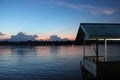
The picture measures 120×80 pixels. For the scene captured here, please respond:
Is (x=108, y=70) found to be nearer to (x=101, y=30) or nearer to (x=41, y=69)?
(x=101, y=30)

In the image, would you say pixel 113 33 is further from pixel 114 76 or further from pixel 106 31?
pixel 114 76

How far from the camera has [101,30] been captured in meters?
20.6

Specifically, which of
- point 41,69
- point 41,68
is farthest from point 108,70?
point 41,68

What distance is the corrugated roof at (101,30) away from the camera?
64.3 ft

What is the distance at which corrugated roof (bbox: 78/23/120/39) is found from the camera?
19.6 metres

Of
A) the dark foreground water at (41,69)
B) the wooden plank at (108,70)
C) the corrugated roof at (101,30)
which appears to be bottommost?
the dark foreground water at (41,69)

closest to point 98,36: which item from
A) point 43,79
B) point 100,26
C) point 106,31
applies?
point 106,31

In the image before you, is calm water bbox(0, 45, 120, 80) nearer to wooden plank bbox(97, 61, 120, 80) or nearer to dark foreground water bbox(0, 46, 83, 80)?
dark foreground water bbox(0, 46, 83, 80)

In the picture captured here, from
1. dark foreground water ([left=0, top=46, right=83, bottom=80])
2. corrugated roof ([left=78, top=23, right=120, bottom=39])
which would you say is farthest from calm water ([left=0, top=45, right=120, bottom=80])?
corrugated roof ([left=78, top=23, right=120, bottom=39])

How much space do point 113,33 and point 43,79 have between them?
50.2 ft

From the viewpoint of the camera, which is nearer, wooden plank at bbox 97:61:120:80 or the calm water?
wooden plank at bbox 97:61:120:80

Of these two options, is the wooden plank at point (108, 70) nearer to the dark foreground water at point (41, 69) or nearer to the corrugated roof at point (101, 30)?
the corrugated roof at point (101, 30)

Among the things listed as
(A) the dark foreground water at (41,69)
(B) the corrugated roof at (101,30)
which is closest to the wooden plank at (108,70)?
(B) the corrugated roof at (101,30)

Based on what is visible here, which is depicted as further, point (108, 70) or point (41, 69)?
point (41, 69)
